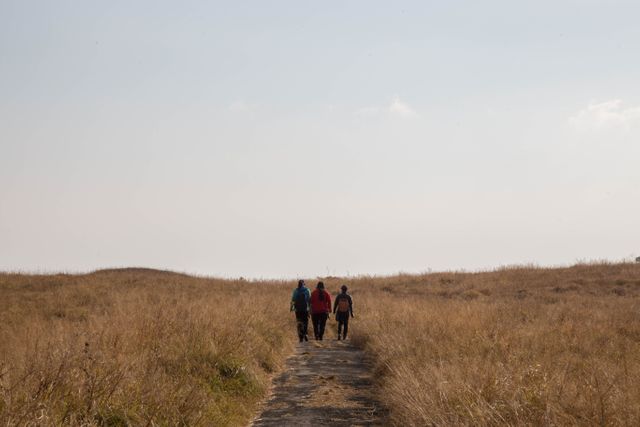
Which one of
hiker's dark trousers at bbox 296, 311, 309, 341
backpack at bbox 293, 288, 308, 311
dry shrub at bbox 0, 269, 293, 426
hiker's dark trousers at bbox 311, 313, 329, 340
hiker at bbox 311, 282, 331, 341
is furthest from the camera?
hiker's dark trousers at bbox 311, 313, 329, 340

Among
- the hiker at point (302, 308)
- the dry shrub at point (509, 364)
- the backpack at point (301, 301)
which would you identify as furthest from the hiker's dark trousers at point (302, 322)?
the dry shrub at point (509, 364)

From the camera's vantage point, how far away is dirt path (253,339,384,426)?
8523 mm

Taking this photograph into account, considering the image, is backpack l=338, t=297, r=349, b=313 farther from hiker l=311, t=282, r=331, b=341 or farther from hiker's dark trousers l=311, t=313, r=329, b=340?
hiker's dark trousers l=311, t=313, r=329, b=340

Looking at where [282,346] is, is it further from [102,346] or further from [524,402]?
[524,402]

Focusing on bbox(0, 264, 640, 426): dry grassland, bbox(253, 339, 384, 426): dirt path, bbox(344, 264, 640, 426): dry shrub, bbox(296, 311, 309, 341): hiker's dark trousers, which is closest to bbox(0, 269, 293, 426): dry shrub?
bbox(0, 264, 640, 426): dry grassland

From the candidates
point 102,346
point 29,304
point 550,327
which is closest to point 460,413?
point 102,346

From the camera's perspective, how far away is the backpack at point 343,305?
19406 mm

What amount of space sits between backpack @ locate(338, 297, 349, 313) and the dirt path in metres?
3.76

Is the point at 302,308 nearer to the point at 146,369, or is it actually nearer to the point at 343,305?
the point at 343,305

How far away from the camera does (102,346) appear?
880 centimetres

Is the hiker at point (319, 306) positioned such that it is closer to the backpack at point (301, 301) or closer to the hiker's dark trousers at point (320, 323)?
the hiker's dark trousers at point (320, 323)

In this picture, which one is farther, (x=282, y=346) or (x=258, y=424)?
(x=282, y=346)

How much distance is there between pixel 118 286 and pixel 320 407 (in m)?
27.2

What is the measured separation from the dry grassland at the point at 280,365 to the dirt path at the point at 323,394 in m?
0.33
